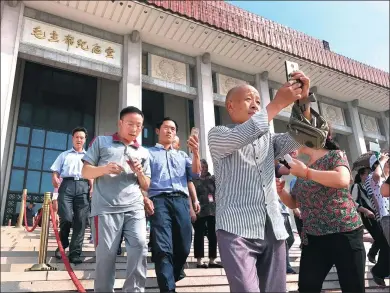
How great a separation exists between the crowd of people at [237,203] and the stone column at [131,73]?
4.57 meters

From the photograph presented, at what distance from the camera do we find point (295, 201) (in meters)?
2.45

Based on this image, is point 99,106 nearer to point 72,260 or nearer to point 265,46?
point 265,46

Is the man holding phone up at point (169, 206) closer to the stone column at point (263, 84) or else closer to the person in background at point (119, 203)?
the person in background at point (119, 203)

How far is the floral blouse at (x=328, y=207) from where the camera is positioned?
7.06 ft

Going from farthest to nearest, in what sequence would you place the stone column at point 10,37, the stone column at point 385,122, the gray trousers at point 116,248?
the stone column at point 385,122 → the stone column at point 10,37 → the gray trousers at point 116,248

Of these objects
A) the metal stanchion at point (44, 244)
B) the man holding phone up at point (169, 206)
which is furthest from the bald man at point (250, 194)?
the metal stanchion at point (44, 244)

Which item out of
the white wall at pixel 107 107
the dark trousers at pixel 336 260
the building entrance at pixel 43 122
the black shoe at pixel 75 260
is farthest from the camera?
the white wall at pixel 107 107

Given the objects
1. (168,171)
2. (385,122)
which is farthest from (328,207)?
(385,122)

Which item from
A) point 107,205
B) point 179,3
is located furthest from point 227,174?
point 179,3

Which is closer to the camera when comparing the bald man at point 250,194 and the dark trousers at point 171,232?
the bald man at point 250,194

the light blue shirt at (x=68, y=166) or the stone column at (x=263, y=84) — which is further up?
the stone column at (x=263, y=84)

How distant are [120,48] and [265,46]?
13.6 ft

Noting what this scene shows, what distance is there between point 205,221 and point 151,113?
7.86m

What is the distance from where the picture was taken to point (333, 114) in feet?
42.3
